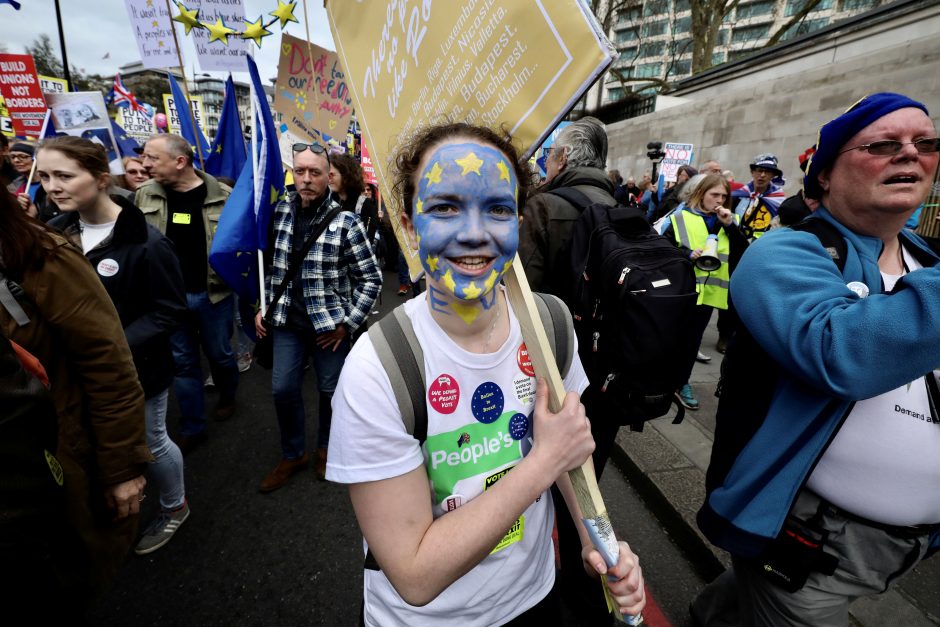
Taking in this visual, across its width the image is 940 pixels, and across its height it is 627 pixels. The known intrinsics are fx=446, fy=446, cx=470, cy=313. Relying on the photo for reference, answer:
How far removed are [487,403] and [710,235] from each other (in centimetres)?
390

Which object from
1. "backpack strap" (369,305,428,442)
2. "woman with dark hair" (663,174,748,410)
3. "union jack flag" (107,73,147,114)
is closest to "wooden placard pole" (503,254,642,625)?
"backpack strap" (369,305,428,442)

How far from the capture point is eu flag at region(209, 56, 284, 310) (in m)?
2.82

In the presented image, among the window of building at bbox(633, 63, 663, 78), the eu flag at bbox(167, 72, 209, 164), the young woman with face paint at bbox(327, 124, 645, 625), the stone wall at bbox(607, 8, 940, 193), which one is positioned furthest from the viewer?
the window of building at bbox(633, 63, 663, 78)

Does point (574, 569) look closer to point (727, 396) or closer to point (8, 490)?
point (727, 396)

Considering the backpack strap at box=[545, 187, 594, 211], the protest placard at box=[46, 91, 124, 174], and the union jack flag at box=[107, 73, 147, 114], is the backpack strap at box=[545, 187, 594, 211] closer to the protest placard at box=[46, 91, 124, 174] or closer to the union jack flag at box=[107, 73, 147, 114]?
the protest placard at box=[46, 91, 124, 174]

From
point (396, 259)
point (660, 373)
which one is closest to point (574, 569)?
point (660, 373)

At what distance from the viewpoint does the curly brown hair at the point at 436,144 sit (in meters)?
1.14

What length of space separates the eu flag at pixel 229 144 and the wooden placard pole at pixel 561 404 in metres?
4.35

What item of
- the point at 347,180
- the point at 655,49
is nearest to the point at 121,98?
the point at 347,180

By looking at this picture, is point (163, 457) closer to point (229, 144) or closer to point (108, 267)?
point (108, 267)

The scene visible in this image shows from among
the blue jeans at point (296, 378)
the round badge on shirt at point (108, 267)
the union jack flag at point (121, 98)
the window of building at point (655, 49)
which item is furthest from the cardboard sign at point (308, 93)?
the window of building at point (655, 49)

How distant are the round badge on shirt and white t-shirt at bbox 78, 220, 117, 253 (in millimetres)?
121

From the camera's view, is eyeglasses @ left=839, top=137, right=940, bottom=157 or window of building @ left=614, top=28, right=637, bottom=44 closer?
eyeglasses @ left=839, top=137, right=940, bottom=157

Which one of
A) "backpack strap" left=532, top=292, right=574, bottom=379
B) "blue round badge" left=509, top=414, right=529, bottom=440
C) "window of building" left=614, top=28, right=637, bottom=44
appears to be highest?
"window of building" left=614, top=28, right=637, bottom=44
